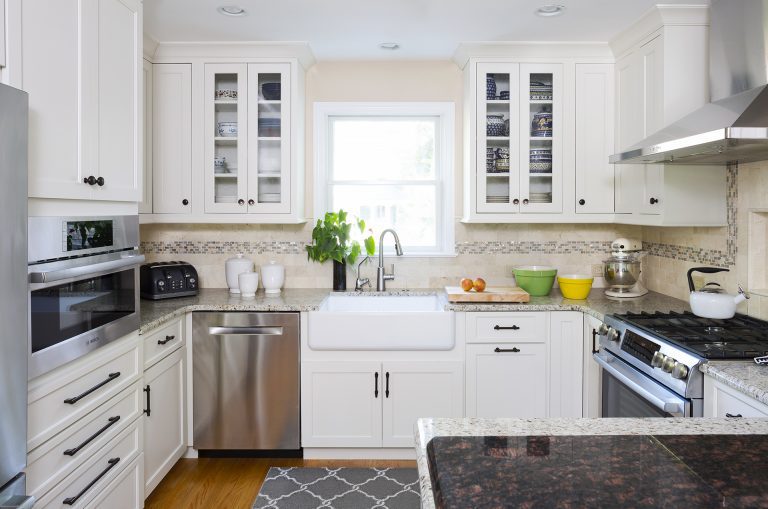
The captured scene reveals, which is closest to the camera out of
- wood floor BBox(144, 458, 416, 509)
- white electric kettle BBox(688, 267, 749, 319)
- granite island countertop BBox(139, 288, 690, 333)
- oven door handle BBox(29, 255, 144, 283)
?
oven door handle BBox(29, 255, 144, 283)

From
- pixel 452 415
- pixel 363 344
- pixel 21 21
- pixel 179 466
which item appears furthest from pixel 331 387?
pixel 21 21

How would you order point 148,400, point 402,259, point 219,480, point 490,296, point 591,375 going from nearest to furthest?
point 148,400
point 219,480
point 591,375
point 490,296
point 402,259

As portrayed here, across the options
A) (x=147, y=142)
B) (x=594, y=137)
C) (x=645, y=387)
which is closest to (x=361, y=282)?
(x=147, y=142)

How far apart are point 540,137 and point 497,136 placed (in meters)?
0.26

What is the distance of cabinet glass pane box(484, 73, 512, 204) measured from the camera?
354cm

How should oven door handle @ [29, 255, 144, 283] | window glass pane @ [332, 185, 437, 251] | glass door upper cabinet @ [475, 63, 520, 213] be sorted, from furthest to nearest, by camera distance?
window glass pane @ [332, 185, 437, 251] → glass door upper cabinet @ [475, 63, 520, 213] → oven door handle @ [29, 255, 144, 283]

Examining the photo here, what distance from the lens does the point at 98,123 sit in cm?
219

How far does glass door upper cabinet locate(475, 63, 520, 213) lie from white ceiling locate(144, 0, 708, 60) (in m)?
0.24

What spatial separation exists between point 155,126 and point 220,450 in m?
1.97

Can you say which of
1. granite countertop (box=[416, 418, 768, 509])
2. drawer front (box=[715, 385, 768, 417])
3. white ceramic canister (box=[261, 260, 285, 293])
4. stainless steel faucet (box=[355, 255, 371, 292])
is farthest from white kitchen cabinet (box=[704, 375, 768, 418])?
white ceramic canister (box=[261, 260, 285, 293])

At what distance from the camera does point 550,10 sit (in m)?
2.96

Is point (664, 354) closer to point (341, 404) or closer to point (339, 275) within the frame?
point (341, 404)

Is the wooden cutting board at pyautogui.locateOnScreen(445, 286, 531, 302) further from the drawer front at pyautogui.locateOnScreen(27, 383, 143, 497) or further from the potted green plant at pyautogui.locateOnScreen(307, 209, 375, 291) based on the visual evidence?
the drawer front at pyautogui.locateOnScreen(27, 383, 143, 497)

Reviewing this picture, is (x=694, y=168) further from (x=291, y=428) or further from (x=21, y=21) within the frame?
(x=21, y=21)
